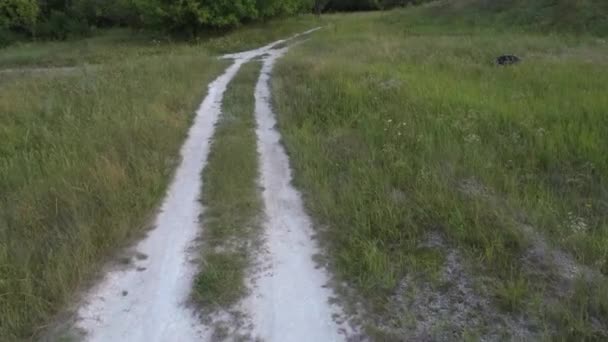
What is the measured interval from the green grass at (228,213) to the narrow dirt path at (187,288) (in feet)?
0.53

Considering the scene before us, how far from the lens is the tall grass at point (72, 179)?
3.80 metres

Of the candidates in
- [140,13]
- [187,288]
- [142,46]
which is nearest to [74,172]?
[187,288]

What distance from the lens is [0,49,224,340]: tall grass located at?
3.80m

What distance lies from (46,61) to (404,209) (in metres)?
27.2

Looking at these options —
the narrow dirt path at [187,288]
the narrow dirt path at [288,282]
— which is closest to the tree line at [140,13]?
the narrow dirt path at [288,282]

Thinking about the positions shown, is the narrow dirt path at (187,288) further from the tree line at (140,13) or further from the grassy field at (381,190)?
the tree line at (140,13)

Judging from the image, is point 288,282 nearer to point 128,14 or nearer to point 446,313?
point 446,313

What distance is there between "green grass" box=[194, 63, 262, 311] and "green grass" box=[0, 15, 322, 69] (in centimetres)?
1506

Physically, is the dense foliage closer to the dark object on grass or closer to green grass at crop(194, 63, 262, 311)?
the dark object on grass

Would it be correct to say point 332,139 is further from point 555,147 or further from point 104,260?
point 104,260

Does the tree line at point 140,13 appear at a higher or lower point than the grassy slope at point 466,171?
higher

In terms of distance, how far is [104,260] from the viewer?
4.26m

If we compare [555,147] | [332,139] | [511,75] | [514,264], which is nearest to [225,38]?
[511,75]

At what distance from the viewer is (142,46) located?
2666 cm
